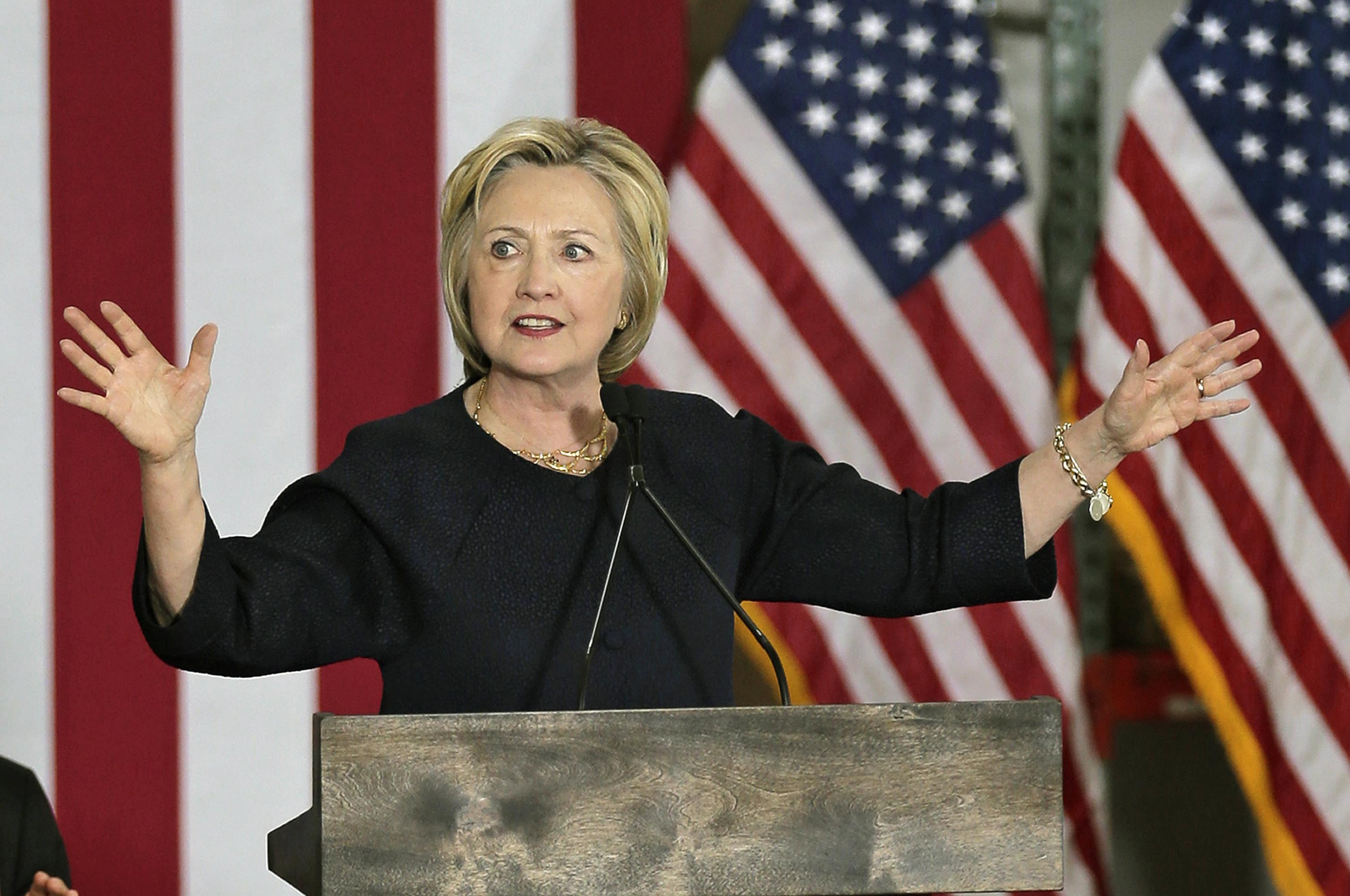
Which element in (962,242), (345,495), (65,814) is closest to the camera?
(345,495)

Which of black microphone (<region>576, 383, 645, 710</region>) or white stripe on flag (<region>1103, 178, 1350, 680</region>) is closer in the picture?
black microphone (<region>576, 383, 645, 710</region>)

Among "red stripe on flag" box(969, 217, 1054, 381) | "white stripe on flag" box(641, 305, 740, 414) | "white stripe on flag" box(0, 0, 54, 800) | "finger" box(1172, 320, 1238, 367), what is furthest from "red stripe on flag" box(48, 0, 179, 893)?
"finger" box(1172, 320, 1238, 367)

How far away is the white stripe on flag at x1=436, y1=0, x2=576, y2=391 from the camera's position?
3006 millimetres

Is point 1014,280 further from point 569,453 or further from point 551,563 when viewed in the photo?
point 551,563

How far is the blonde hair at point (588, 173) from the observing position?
1.61 metres

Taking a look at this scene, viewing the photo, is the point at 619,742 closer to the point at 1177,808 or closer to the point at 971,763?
the point at 971,763

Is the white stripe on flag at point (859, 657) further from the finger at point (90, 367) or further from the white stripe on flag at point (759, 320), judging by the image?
the finger at point (90, 367)

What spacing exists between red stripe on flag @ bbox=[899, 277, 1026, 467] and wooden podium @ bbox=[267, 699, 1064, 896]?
6.53ft

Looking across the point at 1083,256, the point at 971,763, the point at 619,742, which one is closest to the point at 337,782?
the point at 619,742

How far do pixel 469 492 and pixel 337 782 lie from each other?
517 millimetres

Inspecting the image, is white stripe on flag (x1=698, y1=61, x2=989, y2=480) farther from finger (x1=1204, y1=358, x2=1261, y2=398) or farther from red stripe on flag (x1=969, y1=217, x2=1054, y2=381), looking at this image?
finger (x1=1204, y1=358, x2=1261, y2=398)

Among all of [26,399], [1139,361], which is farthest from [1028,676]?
[26,399]

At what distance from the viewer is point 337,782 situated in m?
1.06

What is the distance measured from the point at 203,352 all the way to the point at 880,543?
72 cm
